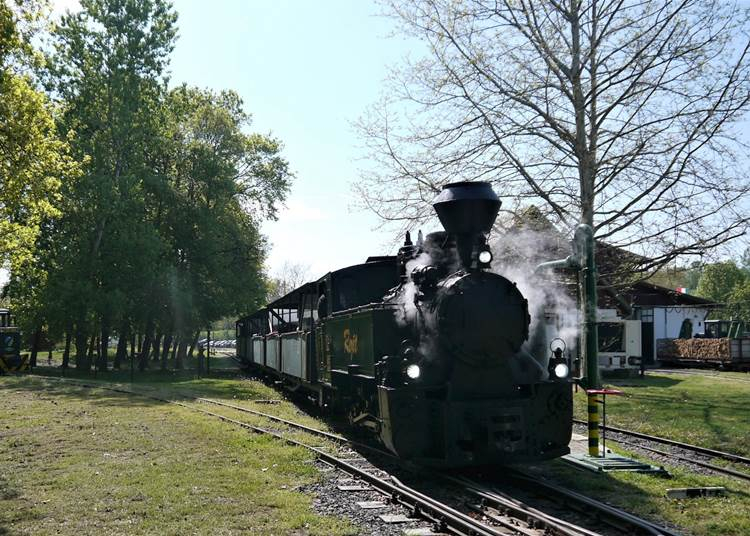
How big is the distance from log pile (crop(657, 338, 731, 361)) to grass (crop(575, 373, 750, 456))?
1155 cm

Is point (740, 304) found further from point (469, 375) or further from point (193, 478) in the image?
point (193, 478)

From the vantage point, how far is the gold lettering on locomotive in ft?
32.4

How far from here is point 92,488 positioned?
8.07 meters

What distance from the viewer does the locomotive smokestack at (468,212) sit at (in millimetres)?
8453

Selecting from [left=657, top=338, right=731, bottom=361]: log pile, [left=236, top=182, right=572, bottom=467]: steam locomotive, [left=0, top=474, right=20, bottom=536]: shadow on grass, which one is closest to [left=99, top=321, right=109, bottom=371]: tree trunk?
[left=0, top=474, right=20, bottom=536]: shadow on grass

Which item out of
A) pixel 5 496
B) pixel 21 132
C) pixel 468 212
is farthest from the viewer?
pixel 21 132

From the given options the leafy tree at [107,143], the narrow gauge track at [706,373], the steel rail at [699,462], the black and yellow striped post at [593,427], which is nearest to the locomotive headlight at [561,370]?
the black and yellow striped post at [593,427]

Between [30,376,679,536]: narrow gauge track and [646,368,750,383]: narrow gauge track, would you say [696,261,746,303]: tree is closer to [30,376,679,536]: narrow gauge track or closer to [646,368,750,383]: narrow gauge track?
[646,368,750,383]: narrow gauge track

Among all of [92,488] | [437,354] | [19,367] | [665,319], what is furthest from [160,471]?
[665,319]

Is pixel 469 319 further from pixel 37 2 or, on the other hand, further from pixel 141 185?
pixel 141 185

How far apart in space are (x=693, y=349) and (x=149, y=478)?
32.9 m

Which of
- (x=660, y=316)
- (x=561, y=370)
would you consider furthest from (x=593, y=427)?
(x=660, y=316)

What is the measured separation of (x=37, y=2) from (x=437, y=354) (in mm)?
13809

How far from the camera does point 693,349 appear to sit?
116 ft
